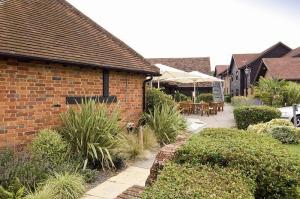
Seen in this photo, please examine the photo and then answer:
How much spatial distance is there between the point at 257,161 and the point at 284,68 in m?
29.6

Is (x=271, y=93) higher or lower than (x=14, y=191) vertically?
higher

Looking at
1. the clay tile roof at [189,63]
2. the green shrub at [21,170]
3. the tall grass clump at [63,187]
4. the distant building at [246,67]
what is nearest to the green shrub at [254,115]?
the tall grass clump at [63,187]

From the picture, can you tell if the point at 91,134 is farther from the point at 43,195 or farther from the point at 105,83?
the point at 105,83

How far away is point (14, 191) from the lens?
17.4 ft

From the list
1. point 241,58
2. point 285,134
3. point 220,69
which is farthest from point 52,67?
point 220,69

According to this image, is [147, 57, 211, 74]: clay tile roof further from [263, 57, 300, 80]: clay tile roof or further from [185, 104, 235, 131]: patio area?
[185, 104, 235, 131]: patio area

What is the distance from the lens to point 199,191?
3.42m

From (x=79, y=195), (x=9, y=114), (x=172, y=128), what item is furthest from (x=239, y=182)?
(x=172, y=128)

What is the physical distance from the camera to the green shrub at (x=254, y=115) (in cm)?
1409

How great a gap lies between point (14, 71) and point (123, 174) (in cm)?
332

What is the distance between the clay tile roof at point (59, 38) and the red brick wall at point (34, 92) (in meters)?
0.34

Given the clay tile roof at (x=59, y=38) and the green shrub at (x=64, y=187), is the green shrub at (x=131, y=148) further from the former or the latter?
the green shrub at (x=64, y=187)

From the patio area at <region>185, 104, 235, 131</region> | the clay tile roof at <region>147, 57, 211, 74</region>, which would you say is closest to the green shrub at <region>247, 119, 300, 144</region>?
the patio area at <region>185, 104, 235, 131</region>

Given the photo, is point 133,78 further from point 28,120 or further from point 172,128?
point 28,120
